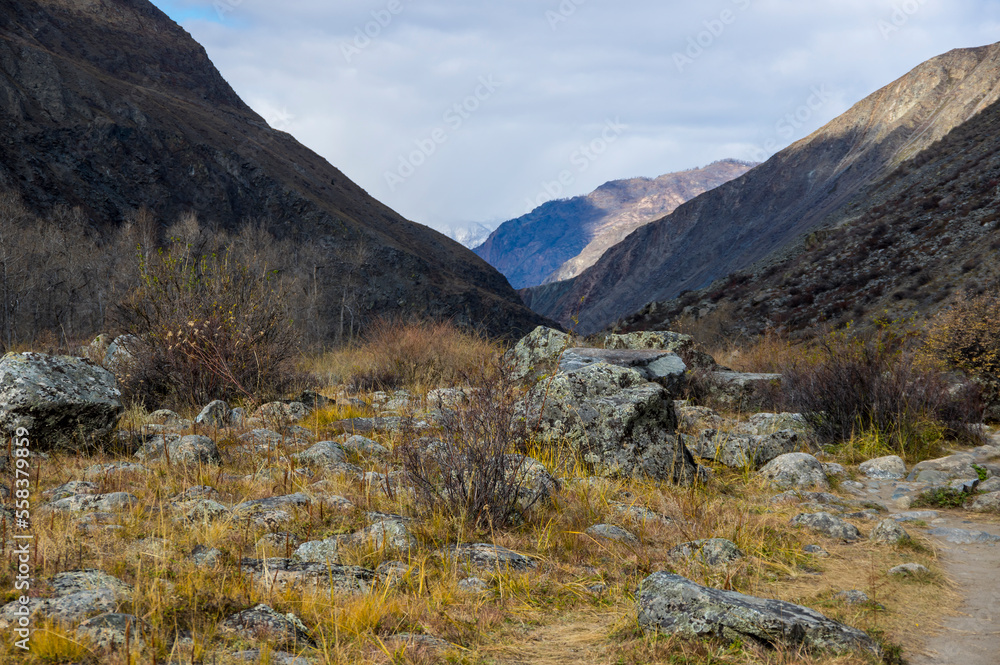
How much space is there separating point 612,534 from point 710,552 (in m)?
0.55

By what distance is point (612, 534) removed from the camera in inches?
143

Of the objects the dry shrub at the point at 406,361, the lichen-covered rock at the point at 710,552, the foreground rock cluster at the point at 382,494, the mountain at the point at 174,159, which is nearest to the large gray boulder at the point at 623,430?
the foreground rock cluster at the point at 382,494

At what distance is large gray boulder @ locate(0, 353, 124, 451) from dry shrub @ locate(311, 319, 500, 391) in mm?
A: 4829

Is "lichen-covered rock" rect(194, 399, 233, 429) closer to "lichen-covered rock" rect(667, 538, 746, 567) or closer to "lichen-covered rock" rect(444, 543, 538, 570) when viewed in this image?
"lichen-covered rock" rect(444, 543, 538, 570)

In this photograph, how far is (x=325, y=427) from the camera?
6.50 metres

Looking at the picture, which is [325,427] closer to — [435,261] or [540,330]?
[540,330]

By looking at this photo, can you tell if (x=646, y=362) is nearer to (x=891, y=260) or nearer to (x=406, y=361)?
(x=406, y=361)

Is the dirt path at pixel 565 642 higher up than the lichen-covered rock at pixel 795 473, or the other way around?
the dirt path at pixel 565 642

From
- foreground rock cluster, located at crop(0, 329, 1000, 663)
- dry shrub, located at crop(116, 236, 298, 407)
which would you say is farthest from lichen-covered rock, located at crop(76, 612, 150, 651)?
dry shrub, located at crop(116, 236, 298, 407)

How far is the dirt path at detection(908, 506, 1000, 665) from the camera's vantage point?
2.40 m

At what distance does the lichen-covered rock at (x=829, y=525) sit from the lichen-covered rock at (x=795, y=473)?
3.51 ft

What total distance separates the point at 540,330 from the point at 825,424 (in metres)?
5.37

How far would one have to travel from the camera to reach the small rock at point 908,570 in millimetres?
3283

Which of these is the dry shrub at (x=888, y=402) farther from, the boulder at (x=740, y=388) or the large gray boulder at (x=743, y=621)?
the large gray boulder at (x=743, y=621)
